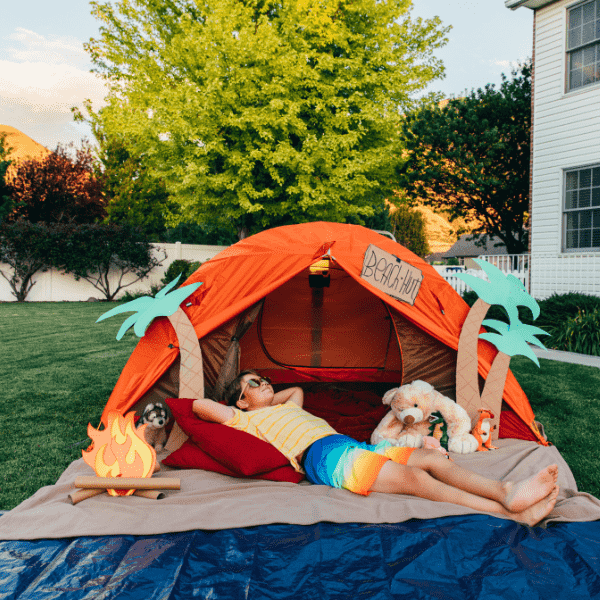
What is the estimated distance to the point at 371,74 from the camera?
450 inches

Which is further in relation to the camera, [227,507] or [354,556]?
[227,507]

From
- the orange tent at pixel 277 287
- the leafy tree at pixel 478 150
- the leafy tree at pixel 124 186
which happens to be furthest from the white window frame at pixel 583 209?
the leafy tree at pixel 124 186

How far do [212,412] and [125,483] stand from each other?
0.63 meters

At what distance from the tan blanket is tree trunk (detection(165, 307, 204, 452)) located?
0.73 meters

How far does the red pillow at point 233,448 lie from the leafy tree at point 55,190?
1514 cm

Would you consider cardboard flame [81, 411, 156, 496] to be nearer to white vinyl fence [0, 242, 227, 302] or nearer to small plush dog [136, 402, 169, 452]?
small plush dog [136, 402, 169, 452]

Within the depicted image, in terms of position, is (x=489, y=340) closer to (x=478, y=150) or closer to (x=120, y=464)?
(x=120, y=464)

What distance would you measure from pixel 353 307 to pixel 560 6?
7.39m

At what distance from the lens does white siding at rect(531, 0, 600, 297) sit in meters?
7.82

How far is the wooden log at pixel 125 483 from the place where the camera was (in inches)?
89.1

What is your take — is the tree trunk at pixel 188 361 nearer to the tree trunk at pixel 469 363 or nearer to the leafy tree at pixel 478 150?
the tree trunk at pixel 469 363

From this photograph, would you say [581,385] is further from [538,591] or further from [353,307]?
[538,591]

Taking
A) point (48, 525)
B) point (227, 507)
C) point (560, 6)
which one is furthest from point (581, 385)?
point (560, 6)

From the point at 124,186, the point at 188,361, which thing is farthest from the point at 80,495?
the point at 124,186
